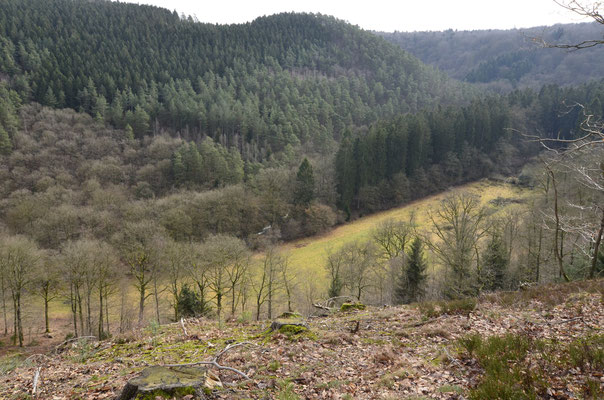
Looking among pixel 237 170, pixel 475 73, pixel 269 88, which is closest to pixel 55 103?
pixel 237 170

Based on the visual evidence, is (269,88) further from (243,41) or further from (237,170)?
(237,170)

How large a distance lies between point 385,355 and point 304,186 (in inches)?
1899

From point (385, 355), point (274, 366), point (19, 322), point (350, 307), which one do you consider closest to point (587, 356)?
point (385, 355)

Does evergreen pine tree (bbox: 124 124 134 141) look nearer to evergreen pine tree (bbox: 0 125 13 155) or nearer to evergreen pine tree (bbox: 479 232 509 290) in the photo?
evergreen pine tree (bbox: 0 125 13 155)

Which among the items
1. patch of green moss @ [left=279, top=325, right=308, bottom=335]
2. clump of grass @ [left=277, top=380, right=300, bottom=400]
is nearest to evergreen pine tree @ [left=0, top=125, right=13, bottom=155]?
patch of green moss @ [left=279, top=325, right=308, bottom=335]

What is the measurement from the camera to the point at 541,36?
26.7ft

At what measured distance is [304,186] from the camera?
5569cm

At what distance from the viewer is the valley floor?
5891 millimetres

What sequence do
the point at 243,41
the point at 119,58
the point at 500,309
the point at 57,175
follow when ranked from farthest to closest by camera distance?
the point at 243,41 < the point at 119,58 < the point at 57,175 < the point at 500,309

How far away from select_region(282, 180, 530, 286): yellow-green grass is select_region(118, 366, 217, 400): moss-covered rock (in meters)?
33.9

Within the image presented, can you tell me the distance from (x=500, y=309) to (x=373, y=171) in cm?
5573

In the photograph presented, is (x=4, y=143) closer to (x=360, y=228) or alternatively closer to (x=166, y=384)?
(x=360, y=228)

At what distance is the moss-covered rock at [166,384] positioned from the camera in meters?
5.32

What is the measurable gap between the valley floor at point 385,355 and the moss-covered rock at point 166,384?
0.36 metres
